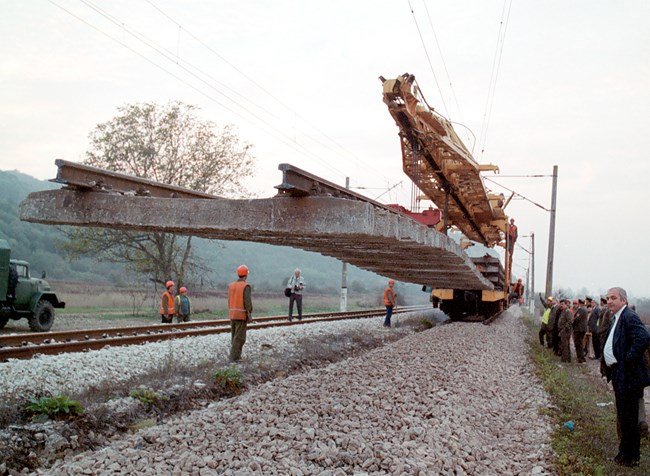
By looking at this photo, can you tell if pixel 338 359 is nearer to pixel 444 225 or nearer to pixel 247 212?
pixel 247 212

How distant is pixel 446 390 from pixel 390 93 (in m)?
6.63

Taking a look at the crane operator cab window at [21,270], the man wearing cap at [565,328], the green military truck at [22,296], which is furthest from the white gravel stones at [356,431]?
the crane operator cab window at [21,270]

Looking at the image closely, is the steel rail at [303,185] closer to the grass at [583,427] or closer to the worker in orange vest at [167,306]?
the grass at [583,427]

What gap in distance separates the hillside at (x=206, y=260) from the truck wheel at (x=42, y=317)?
3.20 m

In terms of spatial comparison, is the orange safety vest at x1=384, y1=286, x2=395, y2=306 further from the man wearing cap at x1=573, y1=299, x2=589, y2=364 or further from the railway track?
the man wearing cap at x1=573, y1=299, x2=589, y2=364

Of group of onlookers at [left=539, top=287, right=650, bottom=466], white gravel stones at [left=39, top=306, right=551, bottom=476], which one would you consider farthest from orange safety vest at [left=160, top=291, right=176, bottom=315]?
group of onlookers at [left=539, top=287, right=650, bottom=466]

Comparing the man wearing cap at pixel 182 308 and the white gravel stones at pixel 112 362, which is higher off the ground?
the man wearing cap at pixel 182 308

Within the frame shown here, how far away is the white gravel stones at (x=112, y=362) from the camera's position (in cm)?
707

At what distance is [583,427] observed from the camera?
24.2ft

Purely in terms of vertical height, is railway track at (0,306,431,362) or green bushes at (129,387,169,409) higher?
railway track at (0,306,431,362)

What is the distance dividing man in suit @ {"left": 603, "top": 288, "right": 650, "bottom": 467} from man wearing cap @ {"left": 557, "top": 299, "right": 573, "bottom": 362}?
8412 millimetres

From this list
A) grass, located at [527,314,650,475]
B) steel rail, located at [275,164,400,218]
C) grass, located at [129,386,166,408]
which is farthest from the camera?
grass, located at [129,386,166,408]

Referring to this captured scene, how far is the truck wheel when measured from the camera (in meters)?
14.8

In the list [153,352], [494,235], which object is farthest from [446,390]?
[494,235]
